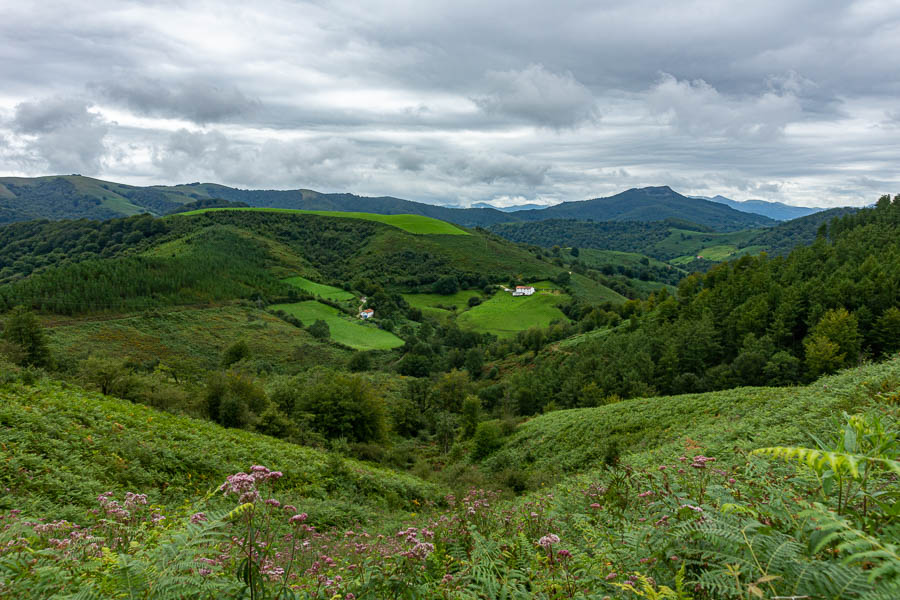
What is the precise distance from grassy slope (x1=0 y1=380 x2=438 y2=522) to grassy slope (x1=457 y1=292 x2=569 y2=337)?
298 ft

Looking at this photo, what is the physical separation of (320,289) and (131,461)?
12939 centimetres

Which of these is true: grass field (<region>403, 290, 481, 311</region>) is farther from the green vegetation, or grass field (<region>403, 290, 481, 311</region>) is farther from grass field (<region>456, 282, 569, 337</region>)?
the green vegetation

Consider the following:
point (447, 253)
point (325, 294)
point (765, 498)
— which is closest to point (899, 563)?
point (765, 498)

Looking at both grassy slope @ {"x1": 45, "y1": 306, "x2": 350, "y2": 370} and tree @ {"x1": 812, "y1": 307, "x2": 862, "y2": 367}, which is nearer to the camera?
tree @ {"x1": 812, "y1": 307, "x2": 862, "y2": 367}

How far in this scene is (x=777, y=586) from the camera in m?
2.53

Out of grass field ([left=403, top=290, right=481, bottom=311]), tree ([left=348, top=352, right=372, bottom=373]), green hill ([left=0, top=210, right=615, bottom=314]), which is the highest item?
green hill ([left=0, top=210, right=615, bottom=314])

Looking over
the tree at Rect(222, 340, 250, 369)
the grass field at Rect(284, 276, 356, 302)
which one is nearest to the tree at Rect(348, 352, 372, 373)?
the tree at Rect(222, 340, 250, 369)

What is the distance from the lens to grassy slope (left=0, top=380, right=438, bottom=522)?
→ 9961 mm

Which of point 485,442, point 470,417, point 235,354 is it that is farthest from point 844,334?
point 235,354

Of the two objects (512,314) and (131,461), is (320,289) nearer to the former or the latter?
(512,314)

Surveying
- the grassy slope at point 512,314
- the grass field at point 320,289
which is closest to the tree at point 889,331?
the grassy slope at point 512,314

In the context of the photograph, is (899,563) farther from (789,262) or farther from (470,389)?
(789,262)

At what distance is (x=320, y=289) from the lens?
138m

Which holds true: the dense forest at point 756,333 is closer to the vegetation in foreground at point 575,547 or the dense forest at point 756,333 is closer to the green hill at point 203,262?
the vegetation in foreground at point 575,547
